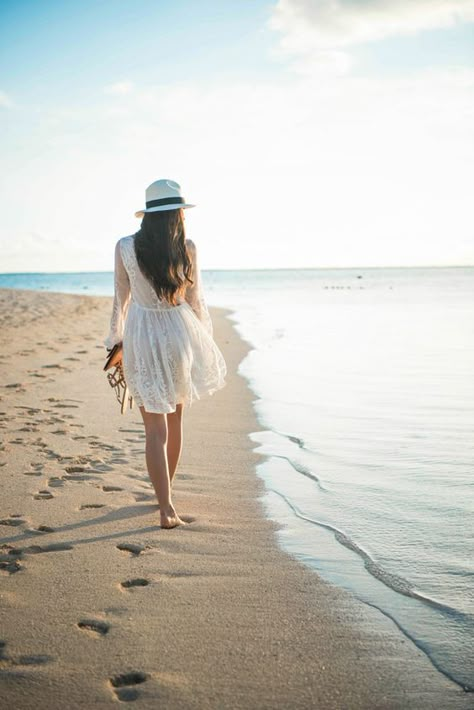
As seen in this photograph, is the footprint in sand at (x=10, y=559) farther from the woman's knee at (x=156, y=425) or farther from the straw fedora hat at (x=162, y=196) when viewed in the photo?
the straw fedora hat at (x=162, y=196)

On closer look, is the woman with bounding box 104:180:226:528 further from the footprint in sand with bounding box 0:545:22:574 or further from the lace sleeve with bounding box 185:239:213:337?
the footprint in sand with bounding box 0:545:22:574

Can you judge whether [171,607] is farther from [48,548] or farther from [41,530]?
[41,530]

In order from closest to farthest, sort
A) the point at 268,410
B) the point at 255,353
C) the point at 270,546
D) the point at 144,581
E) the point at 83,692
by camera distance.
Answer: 1. the point at 83,692
2. the point at 144,581
3. the point at 270,546
4. the point at 268,410
5. the point at 255,353

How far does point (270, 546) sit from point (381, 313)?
18534 millimetres

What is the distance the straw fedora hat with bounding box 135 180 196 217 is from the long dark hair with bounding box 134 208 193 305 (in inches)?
1.4

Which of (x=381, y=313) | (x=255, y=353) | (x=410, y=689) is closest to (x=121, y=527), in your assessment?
(x=410, y=689)

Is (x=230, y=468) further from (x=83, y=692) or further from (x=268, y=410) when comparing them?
(x=83, y=692)

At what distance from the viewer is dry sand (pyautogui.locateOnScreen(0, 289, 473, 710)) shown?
2.22 metres

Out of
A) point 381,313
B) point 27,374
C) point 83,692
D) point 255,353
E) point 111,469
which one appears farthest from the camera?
point 381,313

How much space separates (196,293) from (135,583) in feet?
5.60

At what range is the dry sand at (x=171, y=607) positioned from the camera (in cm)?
222

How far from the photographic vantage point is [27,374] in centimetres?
853

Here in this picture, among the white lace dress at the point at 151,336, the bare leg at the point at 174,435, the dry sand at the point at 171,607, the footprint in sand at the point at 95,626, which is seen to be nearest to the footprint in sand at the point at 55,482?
the dry sand at the point at 171,607

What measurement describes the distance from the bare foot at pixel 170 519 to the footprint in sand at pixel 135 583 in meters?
0.61
